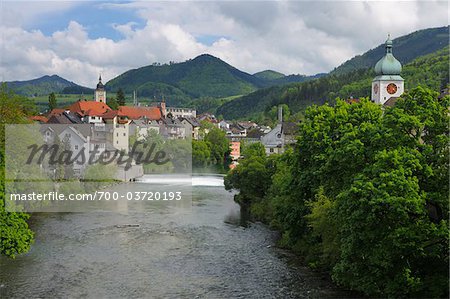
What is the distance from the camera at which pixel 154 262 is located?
25500 millimetres

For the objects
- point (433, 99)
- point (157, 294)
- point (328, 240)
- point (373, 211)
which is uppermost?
point (433, 99)

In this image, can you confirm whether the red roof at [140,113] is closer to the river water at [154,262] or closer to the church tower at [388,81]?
the church tower at [388,81]

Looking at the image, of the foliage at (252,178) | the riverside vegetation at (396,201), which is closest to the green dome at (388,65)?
the foliage at (252,178)

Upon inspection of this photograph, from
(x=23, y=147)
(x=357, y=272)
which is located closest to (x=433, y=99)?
(x=357, y=272)

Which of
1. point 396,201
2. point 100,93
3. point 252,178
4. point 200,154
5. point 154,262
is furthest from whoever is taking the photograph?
point 100,93

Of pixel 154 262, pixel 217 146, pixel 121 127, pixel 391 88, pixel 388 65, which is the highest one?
pixel 388 65

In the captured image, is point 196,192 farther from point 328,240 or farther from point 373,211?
point 373,211

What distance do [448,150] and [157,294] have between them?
10934mm

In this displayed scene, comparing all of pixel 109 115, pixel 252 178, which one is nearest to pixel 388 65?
pixel 252 178

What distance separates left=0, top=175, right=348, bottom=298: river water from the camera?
836 inches

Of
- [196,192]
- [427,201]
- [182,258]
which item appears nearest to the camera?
[427,201]

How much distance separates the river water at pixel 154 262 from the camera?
69.7 ft

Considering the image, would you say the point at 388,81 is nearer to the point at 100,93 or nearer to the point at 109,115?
the point at 109,115

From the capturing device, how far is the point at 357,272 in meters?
18.8
